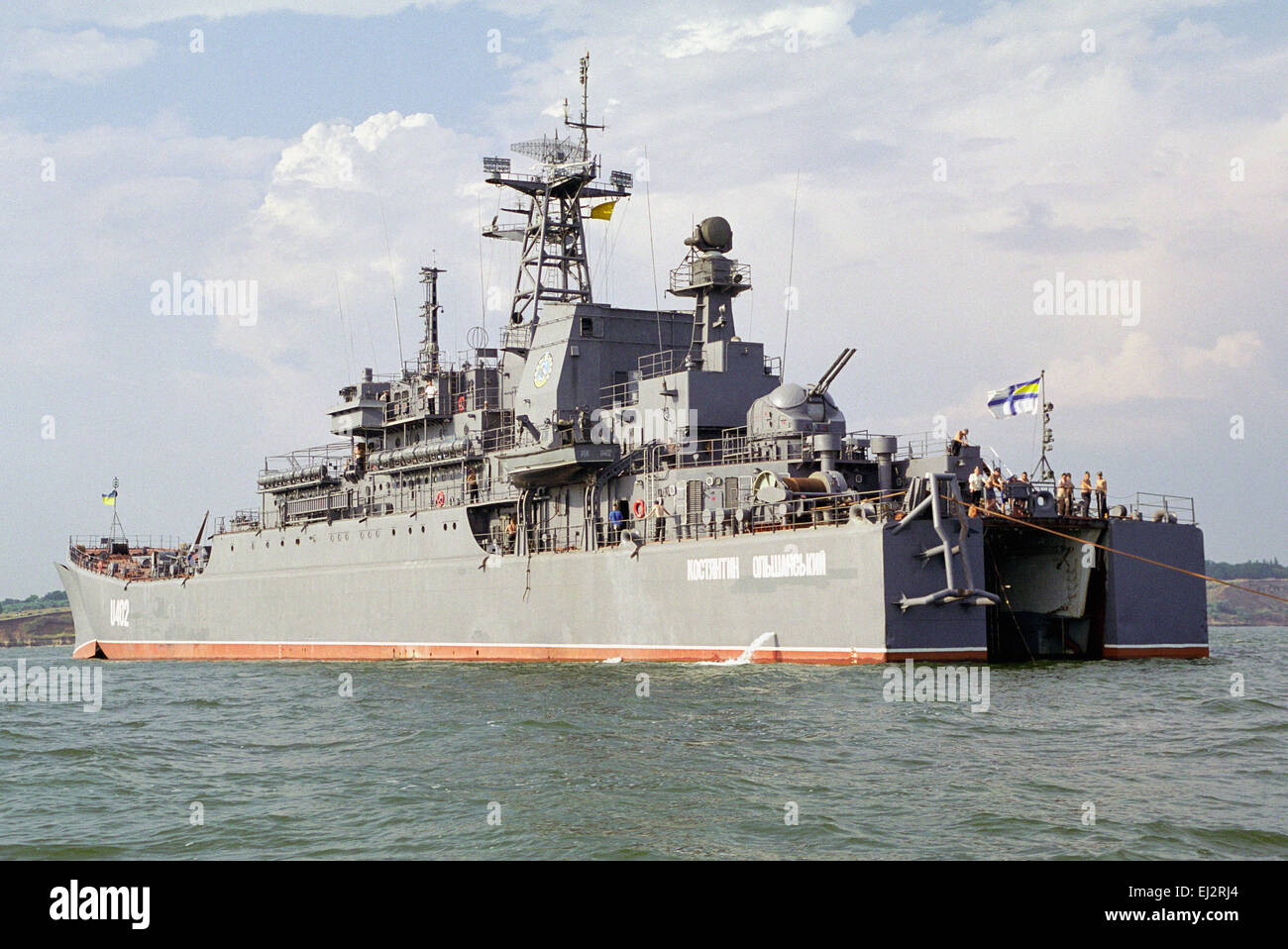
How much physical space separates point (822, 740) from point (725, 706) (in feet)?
12.1

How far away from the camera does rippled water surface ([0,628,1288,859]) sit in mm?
11484

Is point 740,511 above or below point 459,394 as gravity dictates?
below

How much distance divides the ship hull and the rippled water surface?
161cm

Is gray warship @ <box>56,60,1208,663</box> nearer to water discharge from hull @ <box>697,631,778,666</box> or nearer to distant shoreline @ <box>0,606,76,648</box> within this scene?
water discharge from hull @ <box>697,631,778,666</box>

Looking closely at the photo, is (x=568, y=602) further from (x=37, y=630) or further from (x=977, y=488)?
(x=37, y=630)

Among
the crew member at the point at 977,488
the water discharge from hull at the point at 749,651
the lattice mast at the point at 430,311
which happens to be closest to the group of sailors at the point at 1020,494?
the crew member at the point at 977,488

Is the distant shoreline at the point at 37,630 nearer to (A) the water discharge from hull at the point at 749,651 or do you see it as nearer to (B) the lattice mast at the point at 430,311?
(B) the lattice mast at the point at 430,311

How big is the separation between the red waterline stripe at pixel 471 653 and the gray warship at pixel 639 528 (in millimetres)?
76

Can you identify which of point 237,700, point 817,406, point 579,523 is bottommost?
point 237,700

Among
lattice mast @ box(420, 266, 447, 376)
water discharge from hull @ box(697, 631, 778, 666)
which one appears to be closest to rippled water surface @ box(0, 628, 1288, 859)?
water discharge from hull @ box(697, 631, 778, 666)
